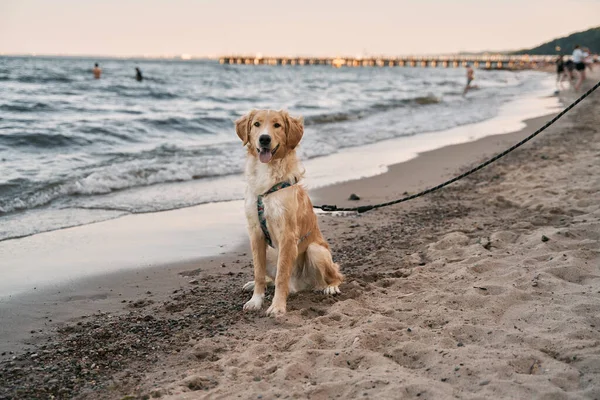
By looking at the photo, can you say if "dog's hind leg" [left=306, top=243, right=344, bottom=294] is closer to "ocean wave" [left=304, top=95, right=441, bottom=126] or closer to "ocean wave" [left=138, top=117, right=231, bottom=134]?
"ocean wave" [left=138, top=117, right=231, bottom=134]

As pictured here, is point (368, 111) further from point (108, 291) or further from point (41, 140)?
point (108, 291)

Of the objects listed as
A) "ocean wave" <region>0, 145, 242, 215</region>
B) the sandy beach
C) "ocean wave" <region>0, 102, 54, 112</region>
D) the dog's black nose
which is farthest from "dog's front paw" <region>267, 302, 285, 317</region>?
"ocean wave" <region>0, 102, 54, 112</region>

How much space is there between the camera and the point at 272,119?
4.48 meters

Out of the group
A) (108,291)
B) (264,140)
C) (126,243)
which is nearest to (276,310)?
(264,140)

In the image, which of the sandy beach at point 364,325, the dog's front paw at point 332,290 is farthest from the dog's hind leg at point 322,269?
the sandy beach at point 364,325

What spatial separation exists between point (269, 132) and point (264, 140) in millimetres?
82

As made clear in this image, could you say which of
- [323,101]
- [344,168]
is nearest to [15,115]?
[344,168]

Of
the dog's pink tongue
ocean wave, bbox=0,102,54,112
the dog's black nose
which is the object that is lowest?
the dog's pink tongue

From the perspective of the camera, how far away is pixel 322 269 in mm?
Answer: 4809

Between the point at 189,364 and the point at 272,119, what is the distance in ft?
6.68

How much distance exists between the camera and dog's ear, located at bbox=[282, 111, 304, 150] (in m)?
4.55

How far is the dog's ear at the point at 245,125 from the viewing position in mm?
4582

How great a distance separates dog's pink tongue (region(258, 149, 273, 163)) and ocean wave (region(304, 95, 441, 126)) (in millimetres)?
14078

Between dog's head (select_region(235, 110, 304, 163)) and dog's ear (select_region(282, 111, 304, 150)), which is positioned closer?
dog's head (select_region(235, 110, 304, 163))
